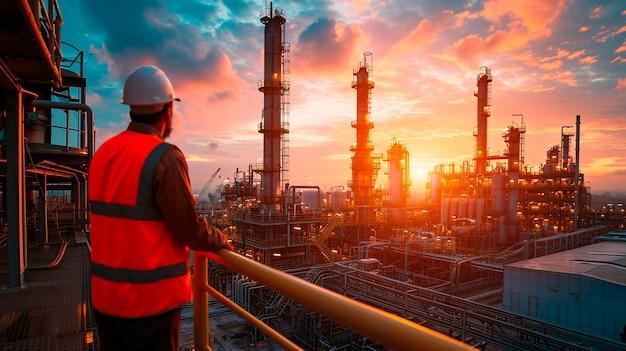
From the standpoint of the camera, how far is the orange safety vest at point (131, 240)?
1.68 metres

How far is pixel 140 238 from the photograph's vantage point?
1675 mm

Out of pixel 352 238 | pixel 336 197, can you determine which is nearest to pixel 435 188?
pixel 336 197

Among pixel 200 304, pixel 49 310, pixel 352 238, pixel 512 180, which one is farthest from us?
pixel 352 238

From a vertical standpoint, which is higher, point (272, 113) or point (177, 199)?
point (272, 113)

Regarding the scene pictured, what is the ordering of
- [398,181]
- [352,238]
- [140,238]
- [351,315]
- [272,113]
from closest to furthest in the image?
[351,315], [140,238], [272,113], [352,238], [398,181]

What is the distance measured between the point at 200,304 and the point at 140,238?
103 centimetres

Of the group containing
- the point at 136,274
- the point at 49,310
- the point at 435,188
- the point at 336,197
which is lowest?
the point at 336,197

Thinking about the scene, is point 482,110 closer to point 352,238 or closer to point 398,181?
point 398,181

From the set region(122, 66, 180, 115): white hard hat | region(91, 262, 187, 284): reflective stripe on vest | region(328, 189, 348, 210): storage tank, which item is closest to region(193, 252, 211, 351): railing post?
region(91, 262, 187, 284): reflective stripe on vest

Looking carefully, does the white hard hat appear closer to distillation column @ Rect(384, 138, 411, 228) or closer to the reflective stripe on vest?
the reflective stripe on vest

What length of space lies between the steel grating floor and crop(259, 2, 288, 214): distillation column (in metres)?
19.3

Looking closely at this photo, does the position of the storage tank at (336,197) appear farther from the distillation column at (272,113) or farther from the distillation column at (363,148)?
the distillation column at (272,113)

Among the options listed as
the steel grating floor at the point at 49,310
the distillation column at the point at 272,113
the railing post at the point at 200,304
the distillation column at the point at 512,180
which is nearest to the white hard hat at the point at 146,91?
the railing post at the point at 200,304

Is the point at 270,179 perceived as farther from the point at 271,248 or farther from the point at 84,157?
the point at 84,157
